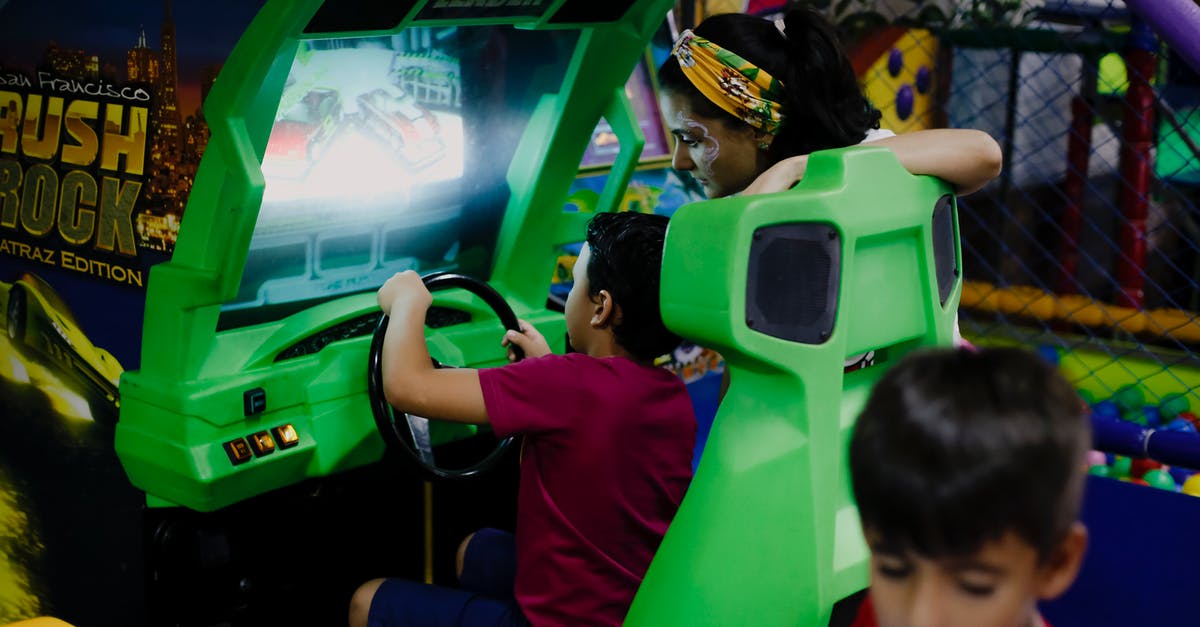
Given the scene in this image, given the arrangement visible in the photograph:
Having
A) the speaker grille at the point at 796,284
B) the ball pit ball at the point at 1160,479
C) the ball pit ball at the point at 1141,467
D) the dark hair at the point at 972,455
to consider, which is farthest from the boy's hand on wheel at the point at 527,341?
the ball pit ball at the point at 1141,467

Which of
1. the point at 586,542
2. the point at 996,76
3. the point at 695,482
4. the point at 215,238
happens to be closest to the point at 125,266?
the point at 215,238

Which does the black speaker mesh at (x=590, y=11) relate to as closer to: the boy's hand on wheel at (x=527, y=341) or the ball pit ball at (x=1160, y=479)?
the boy's hand on wheel at (x=527, y=341)

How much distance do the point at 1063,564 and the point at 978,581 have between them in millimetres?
103

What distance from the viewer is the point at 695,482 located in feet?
5.54

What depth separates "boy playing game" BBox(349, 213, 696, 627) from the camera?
6.05ft

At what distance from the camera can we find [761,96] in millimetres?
1896

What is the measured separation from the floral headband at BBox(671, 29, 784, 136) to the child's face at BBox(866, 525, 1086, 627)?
3.15 feet

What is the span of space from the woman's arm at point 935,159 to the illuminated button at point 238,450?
96 cm

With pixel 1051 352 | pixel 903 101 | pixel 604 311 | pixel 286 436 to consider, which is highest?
pixel 903 101

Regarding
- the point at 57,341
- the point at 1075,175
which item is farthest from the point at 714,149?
the point at 1075,175

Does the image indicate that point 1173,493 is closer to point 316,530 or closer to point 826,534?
point 826,534

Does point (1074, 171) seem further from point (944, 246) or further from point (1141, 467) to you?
point (944, 246)

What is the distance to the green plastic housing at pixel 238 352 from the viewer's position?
185 centimetres

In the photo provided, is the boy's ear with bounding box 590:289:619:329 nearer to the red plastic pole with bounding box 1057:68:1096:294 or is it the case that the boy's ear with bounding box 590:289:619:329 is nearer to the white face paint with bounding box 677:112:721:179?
the white face paint with bounding box 677:112:721:179
